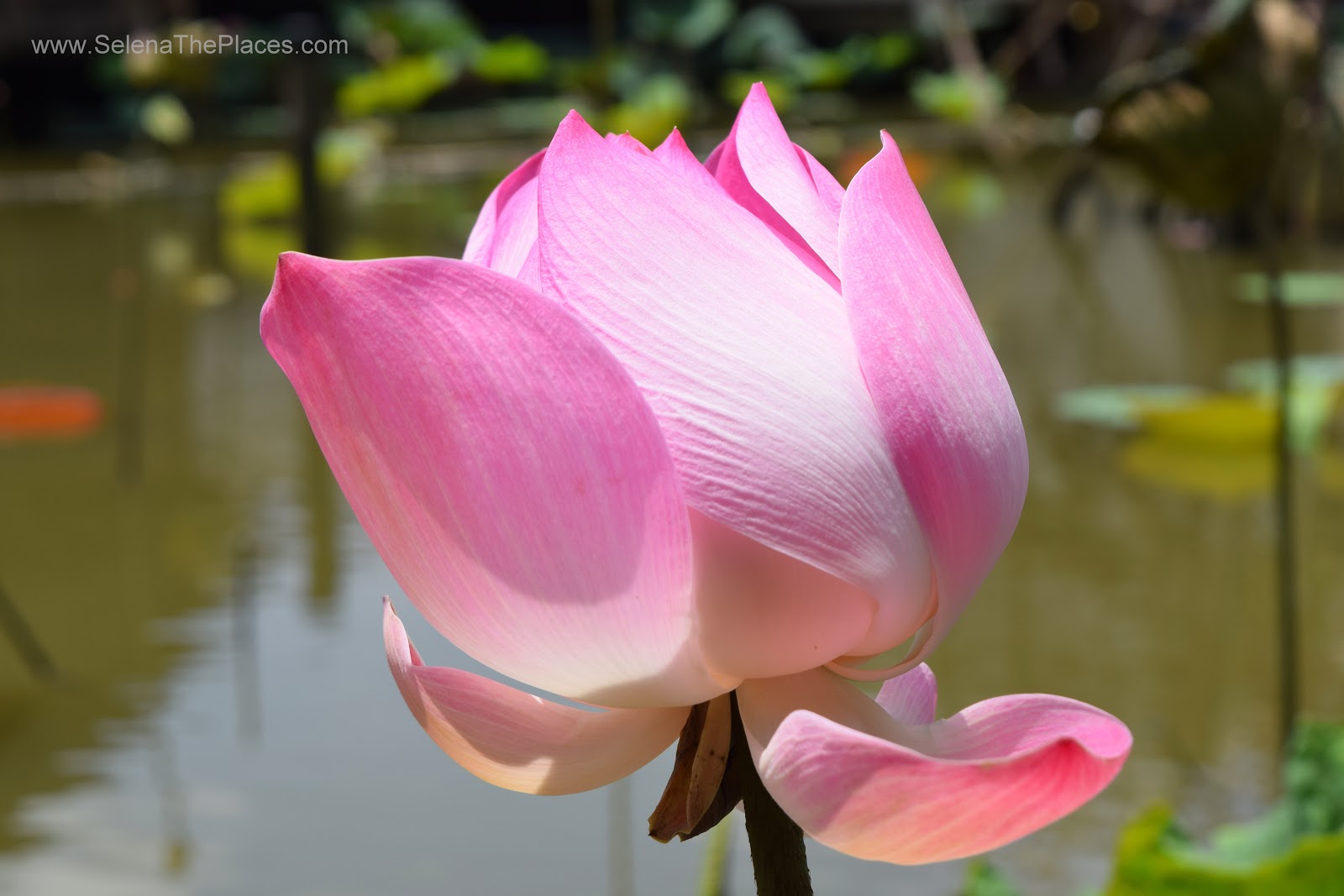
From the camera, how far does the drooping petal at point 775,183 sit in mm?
193

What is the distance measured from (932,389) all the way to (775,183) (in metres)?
0.04

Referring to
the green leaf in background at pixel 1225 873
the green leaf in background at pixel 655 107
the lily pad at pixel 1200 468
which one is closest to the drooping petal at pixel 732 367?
the green leaf in background at pixel 1225 873

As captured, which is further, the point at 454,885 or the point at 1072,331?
the point at 1072,331

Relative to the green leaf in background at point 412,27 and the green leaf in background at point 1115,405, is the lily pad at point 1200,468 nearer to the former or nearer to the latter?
the green leaf in background at point 1115,405

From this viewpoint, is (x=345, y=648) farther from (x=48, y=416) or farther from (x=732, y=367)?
(x=732, y=367)

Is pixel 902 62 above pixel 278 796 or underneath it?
above

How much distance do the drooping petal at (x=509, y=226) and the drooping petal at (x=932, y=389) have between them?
5 centimetres

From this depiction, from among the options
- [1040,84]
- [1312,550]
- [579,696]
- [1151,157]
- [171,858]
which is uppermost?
[1040,84]

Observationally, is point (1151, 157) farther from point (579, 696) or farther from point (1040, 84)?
point (1040, 84)

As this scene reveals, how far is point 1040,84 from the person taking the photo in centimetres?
658

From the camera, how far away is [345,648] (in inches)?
47.5

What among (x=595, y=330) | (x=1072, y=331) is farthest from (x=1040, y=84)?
(x=595, y=330)

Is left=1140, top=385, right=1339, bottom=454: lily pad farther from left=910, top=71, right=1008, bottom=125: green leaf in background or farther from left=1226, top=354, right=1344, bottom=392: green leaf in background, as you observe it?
left=910, top=71, right=1008, bottom=125: green leaf in background

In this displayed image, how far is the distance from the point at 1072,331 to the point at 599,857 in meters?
1.72
